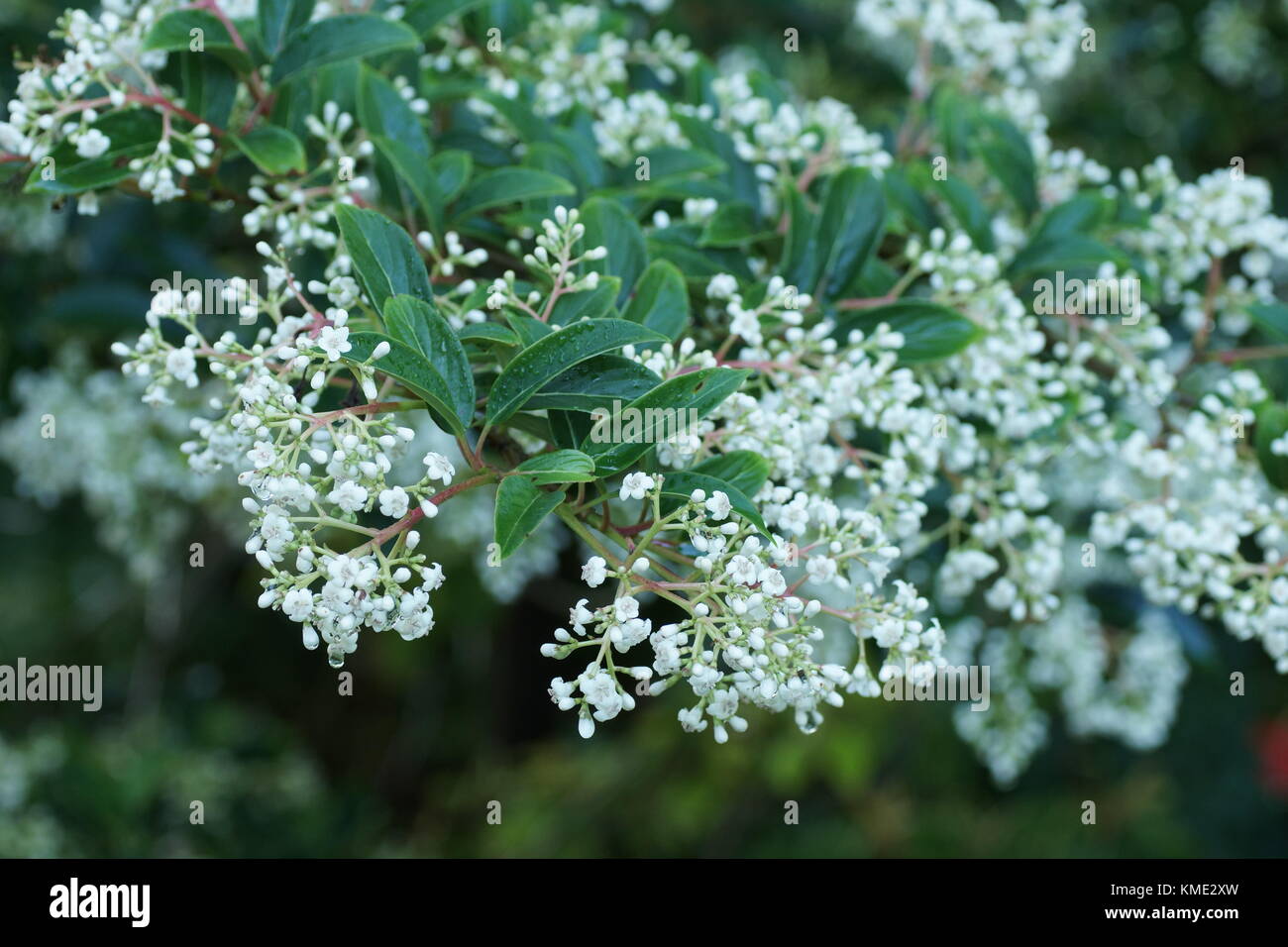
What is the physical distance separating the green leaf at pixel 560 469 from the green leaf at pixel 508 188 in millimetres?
662

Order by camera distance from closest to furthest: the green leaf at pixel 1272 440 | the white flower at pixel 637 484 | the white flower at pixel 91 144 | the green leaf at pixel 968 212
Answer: the white flower at pixel 637 484 < the white flower at pixel 91 144 < the green leaf at pixel 1272 440 < the green leaf at pixel 968 212

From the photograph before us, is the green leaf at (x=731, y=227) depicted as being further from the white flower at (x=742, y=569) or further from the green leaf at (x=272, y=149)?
the white flower at (x=742, y=569)

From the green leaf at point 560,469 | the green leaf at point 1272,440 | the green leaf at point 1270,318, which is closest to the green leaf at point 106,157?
the green leaf at point 560,469

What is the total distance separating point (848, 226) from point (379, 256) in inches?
36.4

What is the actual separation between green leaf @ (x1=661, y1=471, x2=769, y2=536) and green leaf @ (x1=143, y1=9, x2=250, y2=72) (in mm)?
1125

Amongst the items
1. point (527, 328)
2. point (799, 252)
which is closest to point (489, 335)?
point (527, 328)

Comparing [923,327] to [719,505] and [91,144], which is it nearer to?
[719,505]

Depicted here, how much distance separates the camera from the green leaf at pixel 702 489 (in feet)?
4.76

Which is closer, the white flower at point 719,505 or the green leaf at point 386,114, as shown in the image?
the white flower at point 719,505

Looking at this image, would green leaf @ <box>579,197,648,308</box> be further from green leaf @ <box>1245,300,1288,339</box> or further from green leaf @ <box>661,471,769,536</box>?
green leaf @ <box>1245,300,1288,339</box>

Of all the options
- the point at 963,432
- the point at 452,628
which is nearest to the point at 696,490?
the point at 963,432

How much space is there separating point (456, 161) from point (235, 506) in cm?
257

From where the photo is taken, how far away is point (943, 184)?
7.66 ft

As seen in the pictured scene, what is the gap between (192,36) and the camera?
189 cm
